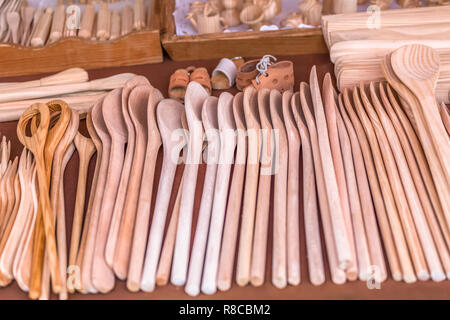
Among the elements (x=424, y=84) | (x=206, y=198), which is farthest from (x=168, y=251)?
(x=424, y=84)

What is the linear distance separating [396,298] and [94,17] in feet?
4.16

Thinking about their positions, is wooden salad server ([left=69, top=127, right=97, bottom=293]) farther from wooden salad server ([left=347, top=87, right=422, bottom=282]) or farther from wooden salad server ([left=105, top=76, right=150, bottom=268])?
wooden salad server ([left=347, top=87, right=422, bottom=282])

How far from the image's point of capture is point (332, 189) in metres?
0.78

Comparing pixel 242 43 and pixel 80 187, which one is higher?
pixel 242 43

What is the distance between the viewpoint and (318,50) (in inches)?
50.9

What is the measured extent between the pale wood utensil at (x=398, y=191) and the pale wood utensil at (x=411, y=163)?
3 centimetres

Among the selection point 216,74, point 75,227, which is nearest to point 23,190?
point 75,227

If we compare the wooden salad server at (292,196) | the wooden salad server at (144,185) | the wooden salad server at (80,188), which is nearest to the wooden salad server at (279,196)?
the wooden salad server at (292,196)

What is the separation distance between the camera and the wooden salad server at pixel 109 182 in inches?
28.9

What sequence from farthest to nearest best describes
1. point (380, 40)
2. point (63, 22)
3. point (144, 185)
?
point (63, 22) < point (380, 40) < point (144, 185)

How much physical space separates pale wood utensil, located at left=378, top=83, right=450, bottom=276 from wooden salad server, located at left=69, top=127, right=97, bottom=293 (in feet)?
2.02

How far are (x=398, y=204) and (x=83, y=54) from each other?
98 cm

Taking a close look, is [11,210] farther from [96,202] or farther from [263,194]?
[263,194]

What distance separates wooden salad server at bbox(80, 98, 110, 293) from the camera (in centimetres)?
73
